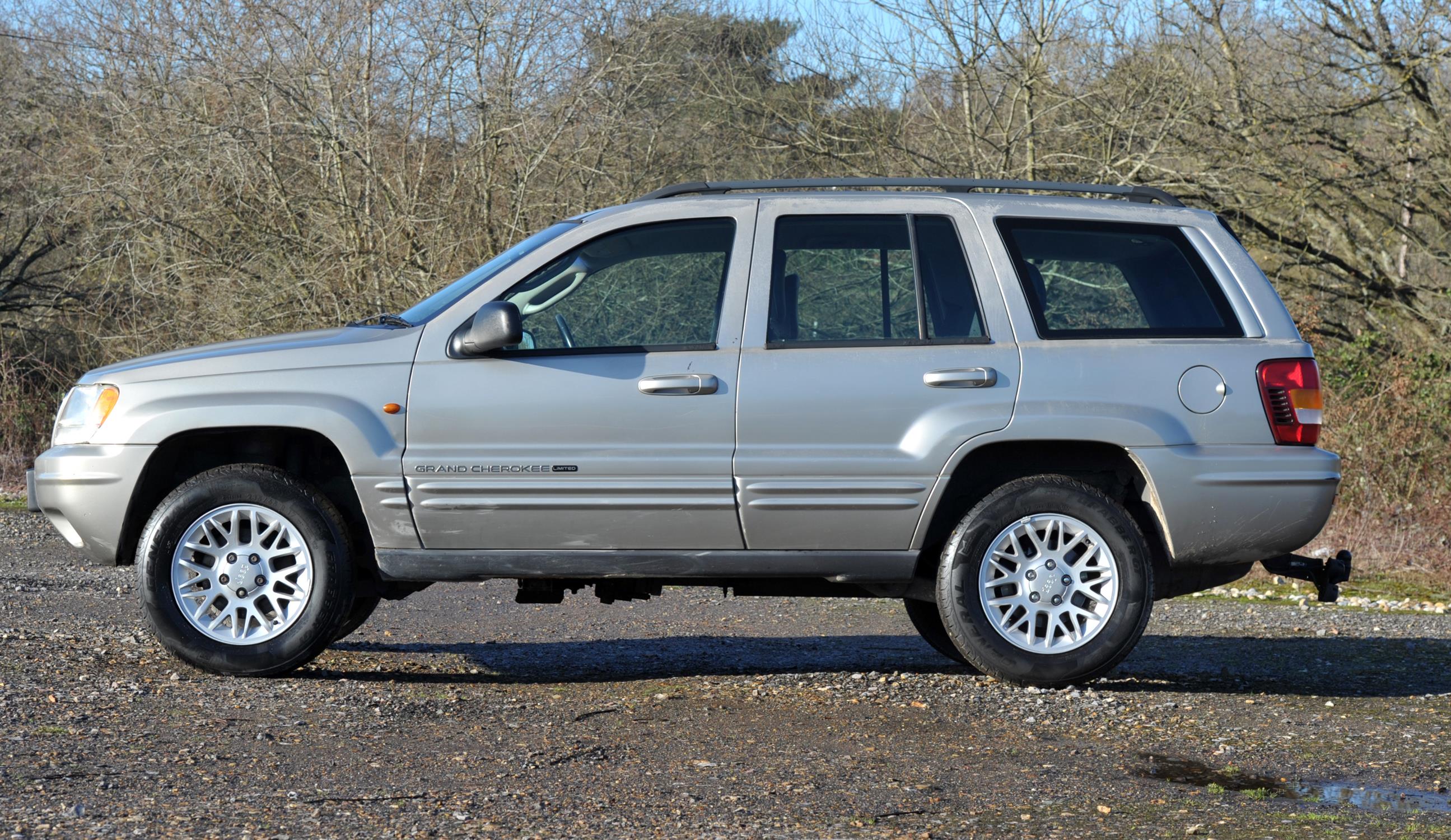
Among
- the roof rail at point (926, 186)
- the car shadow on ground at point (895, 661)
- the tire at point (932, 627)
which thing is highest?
the roof rail at point (926, 186)

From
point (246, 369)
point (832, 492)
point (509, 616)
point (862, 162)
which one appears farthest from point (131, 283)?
point (832, 492)

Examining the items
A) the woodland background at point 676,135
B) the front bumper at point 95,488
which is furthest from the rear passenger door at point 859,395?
the woodland background at point 676,135

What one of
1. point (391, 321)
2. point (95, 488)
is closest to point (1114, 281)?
point (391, 321)

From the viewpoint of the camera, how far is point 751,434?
5.68 meters

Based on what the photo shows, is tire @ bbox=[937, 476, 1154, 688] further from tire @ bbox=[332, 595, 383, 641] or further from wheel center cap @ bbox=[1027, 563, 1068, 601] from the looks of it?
tire @ bbox=[332, 595, 383, 641]

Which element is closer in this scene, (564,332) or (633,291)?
(564,332)

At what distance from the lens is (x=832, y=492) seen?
18.7ft

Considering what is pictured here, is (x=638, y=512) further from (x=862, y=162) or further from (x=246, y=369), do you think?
(x=862, y=162)

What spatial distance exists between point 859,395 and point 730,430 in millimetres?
509

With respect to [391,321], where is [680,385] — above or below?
below

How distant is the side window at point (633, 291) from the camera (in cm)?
579

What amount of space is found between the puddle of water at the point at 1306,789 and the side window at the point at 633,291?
2.30 metres

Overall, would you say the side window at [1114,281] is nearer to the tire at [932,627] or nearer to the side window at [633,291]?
the side window at [633,291]

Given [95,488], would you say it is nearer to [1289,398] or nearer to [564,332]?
[564,332]
